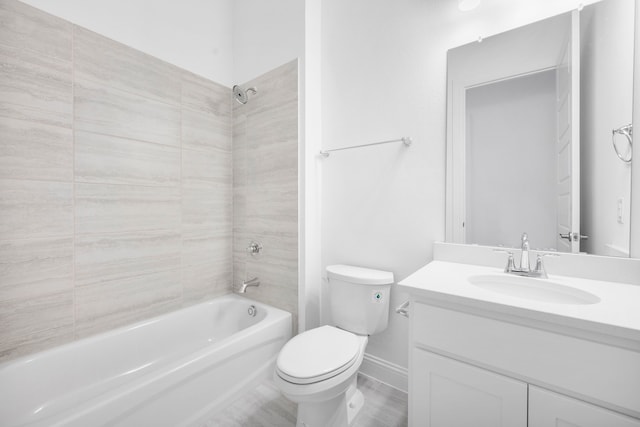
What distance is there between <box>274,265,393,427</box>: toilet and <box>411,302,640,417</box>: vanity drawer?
1.31 ft

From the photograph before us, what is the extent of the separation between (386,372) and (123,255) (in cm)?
175

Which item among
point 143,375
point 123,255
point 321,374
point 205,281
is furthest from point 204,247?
point 321,374

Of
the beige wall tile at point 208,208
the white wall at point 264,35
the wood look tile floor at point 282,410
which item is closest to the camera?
the wood look tile floor at point 282,410

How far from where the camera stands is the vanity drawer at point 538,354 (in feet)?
2.25

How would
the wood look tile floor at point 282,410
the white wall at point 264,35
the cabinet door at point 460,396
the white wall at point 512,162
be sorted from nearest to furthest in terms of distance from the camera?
the cabinet door at point 460,396, the white wall at point 512,162, the wood look tile floor at point 282,410, the white wall at point 264,35

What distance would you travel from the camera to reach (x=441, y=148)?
1.46 metres

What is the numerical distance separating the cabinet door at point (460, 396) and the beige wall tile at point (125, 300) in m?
1.60

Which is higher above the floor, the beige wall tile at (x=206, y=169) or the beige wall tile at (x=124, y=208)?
the beige wall tile at (x=206, y=169)

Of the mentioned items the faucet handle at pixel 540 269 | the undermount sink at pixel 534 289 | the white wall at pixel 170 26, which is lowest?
the undermount sink at pixel 534 289

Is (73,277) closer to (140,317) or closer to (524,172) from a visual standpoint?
(140,317)

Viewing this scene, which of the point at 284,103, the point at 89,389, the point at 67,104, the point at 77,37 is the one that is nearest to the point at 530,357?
the point at 284,103

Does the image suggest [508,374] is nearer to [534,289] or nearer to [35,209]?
[534,289]

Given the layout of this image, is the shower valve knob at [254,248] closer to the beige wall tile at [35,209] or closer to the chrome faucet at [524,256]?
the beige wall tile at [35,209]

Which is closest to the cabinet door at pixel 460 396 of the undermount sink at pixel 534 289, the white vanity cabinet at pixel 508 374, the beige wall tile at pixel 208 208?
the white vanity cabinet at pixel 508 374
